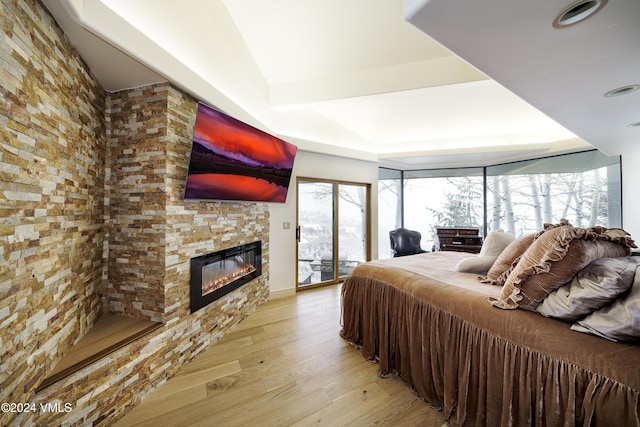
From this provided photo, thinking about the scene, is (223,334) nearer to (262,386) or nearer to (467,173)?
(262,386)

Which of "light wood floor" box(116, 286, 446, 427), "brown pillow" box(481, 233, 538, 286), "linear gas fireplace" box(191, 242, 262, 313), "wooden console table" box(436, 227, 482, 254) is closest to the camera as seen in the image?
"light wood floor" box(116, 286, 446, 427)

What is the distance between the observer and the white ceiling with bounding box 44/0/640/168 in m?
1.06

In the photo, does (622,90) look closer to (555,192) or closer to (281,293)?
(555,192)

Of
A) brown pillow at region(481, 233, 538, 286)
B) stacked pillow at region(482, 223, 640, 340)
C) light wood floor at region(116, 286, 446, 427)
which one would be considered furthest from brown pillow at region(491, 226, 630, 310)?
light wood floor at region(116, 286, 446, 427)

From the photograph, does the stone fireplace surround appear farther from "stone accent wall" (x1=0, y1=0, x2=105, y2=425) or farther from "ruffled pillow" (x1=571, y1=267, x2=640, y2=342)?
"ruffled pillow" (x1=571, y1=267, x2=640, y2=342)

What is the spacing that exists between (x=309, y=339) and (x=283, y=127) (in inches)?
114

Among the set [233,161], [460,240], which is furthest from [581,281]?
[460,240]

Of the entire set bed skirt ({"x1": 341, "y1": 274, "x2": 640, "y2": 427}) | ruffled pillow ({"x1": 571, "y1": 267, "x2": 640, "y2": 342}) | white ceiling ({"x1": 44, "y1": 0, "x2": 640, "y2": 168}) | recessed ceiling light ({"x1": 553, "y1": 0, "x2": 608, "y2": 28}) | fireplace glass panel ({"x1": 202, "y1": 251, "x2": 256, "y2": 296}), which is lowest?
bed skirt ({"x1": 341, "y1": 274, "x2": 640, "y2": 427})

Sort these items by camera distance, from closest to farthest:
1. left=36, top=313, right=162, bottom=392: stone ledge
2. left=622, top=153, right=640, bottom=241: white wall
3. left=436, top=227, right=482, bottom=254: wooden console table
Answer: left=36, top=313, right=162, bottom=392: stone ledge → left=622, top=153, right=640, bottom=241: white wall → left=436, top=227, right=482, bottom=254: wooden console table

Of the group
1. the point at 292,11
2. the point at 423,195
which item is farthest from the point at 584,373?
the point at 423,195

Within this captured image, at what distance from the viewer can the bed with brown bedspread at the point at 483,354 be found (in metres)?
0.98

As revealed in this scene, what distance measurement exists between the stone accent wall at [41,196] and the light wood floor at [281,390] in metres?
0.76

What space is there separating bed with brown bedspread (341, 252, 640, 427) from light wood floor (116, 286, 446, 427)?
0.19 m

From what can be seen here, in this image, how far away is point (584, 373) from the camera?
1.02 meters
